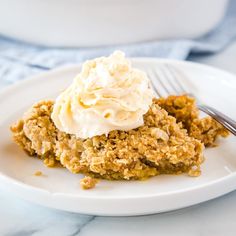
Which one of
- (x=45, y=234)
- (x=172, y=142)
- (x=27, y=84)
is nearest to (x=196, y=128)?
(x=172, y=142)

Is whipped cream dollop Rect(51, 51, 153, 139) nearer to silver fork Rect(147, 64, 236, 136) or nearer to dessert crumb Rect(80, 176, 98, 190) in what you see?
dessert crumb Rect(80, 176, 98, 190)

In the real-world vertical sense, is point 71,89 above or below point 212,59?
above

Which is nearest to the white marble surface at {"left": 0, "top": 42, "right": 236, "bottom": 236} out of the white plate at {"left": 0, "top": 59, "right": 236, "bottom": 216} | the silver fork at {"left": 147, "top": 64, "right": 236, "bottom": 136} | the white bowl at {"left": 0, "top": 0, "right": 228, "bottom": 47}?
the white plate at {"left": 0, "top": 59, "right": 236, "bottom": 216}

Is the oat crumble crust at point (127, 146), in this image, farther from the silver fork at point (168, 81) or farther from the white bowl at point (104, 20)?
the white bowl at point (104, 20)

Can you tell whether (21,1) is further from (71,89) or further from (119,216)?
(119,216)

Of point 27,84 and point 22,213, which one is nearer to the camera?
point 22,213

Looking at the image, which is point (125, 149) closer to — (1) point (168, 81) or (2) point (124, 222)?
(2) point (124, 222)
